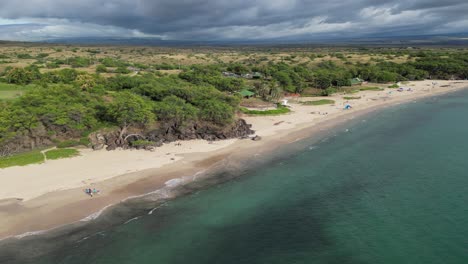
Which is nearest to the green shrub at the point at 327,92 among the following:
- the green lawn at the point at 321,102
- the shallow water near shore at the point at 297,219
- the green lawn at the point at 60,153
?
the green lawn at the point at 321,102

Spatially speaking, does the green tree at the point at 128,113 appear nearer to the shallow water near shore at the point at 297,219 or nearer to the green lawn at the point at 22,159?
the green lawn at the point at 22,159

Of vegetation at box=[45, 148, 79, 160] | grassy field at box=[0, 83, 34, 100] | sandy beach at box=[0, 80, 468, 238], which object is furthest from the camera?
grassy field at box=[0, 83, 34, 100]

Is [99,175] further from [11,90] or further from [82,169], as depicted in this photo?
[11,90]

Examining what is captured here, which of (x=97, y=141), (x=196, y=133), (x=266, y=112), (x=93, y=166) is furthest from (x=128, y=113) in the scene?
(x=266, y=112)

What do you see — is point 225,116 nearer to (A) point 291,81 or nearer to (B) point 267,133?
(B) point 267,133

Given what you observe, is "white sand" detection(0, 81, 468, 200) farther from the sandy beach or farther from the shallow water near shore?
the shallow water near shore

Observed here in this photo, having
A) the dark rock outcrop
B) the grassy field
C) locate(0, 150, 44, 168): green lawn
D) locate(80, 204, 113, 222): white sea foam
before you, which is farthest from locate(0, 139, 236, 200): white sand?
the grassy field

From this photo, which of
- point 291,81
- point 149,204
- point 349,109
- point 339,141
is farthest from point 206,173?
point 291,81
